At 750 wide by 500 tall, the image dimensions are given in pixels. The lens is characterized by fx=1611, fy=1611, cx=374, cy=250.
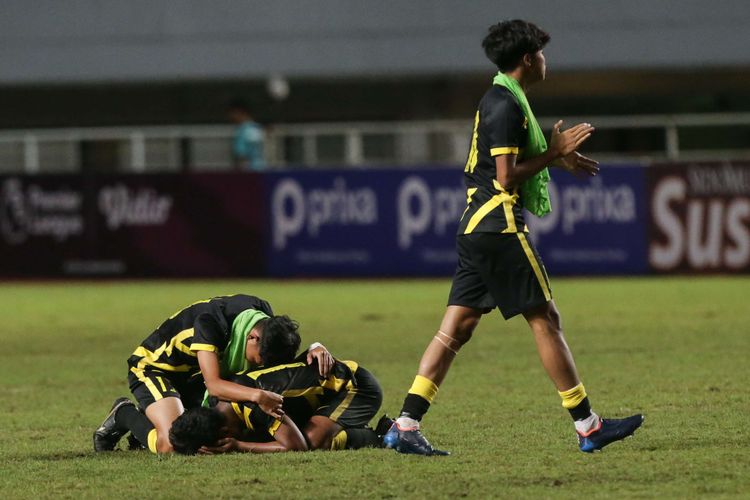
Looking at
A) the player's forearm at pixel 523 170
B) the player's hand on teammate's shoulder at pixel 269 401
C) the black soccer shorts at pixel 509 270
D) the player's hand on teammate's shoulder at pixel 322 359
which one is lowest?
the player's hand on teammate's shoulder at pixel 269 401

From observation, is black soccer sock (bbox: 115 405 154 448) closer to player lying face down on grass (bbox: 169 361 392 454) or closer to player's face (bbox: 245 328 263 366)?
player lying face down on grass (bbox: 169 361 392 454)

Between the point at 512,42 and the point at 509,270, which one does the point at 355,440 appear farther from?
the point at 512,42

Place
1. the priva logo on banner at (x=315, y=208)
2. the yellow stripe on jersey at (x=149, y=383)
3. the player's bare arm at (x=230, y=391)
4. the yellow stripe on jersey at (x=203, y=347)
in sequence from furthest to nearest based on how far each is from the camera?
the priva logo on banner at (x=315, y=208) → the yellow stripe on jersey at (x=149, y=383) → the yellow stripe on jersey at (x=203, y=347) → the player's bare arm at (x=230, y=391)

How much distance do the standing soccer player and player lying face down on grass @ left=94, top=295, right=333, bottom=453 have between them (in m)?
0.72

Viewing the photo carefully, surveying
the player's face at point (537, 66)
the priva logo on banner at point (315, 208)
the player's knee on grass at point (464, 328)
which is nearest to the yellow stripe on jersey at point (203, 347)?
the player's knee on grass at point (464, 328)

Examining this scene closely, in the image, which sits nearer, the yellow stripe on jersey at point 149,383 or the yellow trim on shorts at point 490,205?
the yellow trim on shorts at point 490,205

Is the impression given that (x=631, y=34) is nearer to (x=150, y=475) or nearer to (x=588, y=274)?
(x=588, y=274)

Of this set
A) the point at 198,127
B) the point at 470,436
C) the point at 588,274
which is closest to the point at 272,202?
the point at 588,274

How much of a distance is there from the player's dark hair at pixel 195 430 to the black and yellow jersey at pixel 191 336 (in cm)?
35

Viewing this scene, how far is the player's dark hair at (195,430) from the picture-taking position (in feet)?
26.3

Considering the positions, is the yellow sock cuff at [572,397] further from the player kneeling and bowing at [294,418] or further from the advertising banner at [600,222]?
the advertising banner at [600,222]

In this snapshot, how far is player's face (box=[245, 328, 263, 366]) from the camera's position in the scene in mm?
8281

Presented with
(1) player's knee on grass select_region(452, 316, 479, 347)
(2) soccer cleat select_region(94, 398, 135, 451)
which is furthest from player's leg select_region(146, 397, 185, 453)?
(1) player's knee on grass select_region(452, 316, 479, 347)

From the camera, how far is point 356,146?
26.0m
